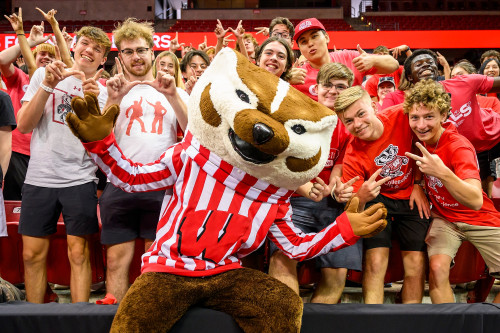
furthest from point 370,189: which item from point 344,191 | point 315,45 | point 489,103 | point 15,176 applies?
point 15,176

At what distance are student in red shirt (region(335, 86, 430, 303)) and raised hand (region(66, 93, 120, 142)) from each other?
1240 millimetres

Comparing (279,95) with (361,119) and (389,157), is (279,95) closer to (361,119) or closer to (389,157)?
(361,119)

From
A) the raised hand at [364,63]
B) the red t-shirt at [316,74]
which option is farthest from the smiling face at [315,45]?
the raised hand at [364,63]

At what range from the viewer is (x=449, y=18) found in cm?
1441

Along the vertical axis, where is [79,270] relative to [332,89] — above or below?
below

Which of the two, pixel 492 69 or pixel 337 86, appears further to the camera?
pixel 492 69

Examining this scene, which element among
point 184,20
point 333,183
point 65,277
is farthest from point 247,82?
point 184,20

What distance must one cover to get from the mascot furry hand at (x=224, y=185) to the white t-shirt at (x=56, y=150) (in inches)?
32.4

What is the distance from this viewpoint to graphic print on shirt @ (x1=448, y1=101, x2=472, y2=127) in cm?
299

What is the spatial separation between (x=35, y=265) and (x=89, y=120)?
1248 millimetres

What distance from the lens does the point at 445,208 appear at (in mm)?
2506

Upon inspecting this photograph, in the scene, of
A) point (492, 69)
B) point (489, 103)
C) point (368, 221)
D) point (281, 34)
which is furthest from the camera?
point (492, 69)

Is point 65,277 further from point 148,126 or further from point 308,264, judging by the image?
point 308,264

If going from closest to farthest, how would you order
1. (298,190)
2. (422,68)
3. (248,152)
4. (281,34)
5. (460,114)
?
(248,152), (298,190), (460,114), (422,68), (281,34)
